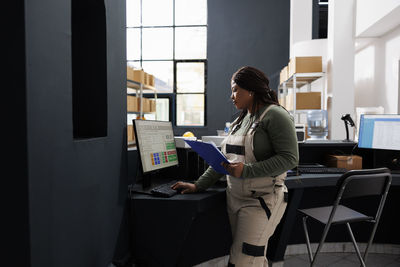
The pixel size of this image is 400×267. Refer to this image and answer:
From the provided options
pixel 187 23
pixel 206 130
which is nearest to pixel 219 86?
pixel 206 130

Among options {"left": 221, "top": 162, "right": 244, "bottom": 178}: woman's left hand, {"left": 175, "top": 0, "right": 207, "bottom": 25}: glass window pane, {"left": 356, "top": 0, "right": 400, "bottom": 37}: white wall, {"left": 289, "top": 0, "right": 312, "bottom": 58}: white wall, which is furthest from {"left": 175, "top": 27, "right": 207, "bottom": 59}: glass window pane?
{"left": 221, "top": 162, "right": 244, "bottom": 178}: woman's left hand

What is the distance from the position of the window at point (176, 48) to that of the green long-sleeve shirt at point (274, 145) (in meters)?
6.33

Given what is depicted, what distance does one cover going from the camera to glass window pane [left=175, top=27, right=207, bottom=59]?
26.1ft

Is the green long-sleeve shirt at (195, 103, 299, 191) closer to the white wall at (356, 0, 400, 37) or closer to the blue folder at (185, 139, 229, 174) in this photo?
the blue folder at (185, 139, 229, 174)

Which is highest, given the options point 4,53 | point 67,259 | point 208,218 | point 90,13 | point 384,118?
point 90,13

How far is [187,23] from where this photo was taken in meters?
8.04

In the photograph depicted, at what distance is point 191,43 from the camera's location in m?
8.03

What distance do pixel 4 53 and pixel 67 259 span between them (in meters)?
0.79

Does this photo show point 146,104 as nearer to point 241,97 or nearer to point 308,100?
point 308,100

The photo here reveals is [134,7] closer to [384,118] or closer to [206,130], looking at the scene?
[206,130]

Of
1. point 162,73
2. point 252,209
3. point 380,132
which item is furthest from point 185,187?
point 162,73

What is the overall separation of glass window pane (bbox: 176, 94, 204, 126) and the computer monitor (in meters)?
5.77

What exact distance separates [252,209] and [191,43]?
6931 mm

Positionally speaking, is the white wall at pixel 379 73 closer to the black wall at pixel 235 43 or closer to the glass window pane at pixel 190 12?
the black wall at pixel 235 43
